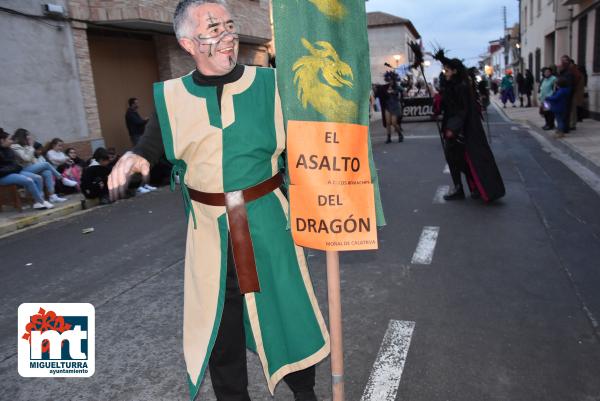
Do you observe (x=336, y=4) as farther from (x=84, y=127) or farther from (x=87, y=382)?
(x=84, y=127)

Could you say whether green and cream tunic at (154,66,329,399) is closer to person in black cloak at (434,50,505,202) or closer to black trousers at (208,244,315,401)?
black trousers at (208,244,315,401)

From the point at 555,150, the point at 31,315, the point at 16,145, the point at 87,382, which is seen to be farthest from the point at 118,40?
the point at 87,382

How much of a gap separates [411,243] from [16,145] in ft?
24.7

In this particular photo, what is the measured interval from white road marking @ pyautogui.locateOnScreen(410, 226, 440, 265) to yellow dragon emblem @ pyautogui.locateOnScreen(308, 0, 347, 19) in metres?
3.35

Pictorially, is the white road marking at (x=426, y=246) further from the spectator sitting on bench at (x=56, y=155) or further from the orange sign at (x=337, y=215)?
the spectator sitting on bench at (x=56, y=155)

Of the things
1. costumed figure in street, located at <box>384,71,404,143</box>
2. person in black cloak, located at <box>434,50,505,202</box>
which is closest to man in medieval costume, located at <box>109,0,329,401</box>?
person in black cloak, located at <box>434,50,505,202</box>

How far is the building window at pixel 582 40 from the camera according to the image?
18766 millimetres

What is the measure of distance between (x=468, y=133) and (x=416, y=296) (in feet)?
11.7

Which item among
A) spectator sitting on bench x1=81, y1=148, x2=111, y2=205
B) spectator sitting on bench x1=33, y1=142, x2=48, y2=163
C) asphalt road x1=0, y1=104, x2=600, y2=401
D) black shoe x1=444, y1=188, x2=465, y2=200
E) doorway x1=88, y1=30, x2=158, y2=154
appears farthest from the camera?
doorway x1=88, y1=30, x2=158, y2=154

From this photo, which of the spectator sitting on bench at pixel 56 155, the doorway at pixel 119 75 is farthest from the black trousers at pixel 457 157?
the doorway at pixel 119 75

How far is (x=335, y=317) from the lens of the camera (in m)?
2.12

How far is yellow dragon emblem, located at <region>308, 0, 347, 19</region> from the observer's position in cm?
191

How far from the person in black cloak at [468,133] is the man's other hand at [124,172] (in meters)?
5.44

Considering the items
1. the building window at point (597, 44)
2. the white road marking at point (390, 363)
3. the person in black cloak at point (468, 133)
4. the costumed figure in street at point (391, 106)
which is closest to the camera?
the white road marking at point (390, 363)
